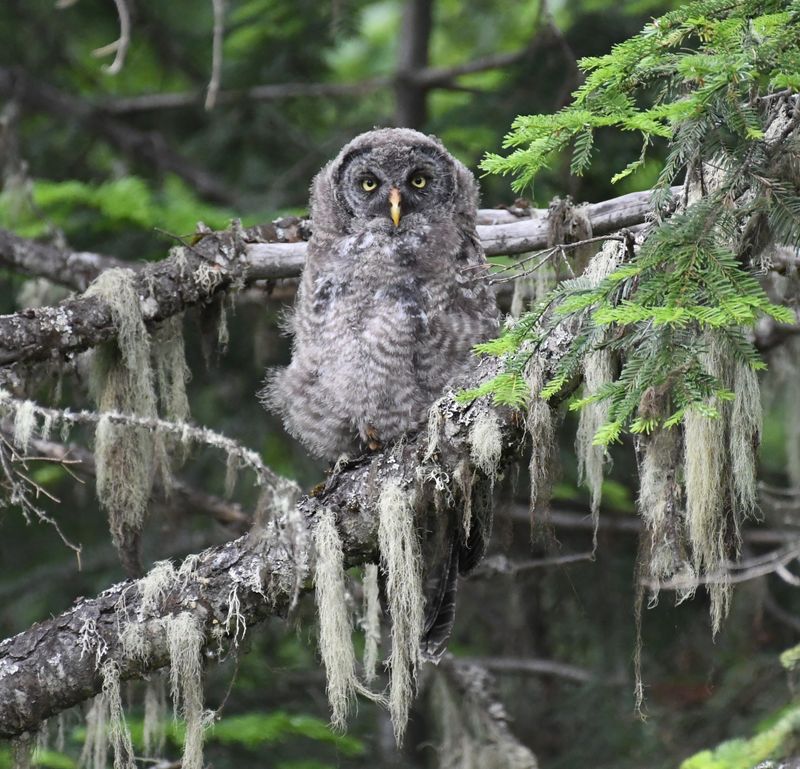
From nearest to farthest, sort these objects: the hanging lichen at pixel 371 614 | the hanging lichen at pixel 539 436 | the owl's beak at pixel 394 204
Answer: the hanging lichen at pixel 539 436, the hanging lichen at pixel 371 614, the owl's beak at pixel 394 204

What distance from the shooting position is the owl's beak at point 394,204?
468cm

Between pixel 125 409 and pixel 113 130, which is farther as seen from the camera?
pixel 113 130

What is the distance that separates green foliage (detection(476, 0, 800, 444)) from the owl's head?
1.79m

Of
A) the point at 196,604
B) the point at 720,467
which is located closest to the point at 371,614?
the point at 196,604

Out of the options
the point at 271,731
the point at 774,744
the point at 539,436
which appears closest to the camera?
the point at 774,744

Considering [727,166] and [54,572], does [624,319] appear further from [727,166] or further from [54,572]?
[54,572]

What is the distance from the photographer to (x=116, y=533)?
411 centimetres

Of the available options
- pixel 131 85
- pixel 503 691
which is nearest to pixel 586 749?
pixel 503 691

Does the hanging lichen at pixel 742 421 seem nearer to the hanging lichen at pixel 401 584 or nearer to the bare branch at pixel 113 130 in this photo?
the hanging lichen at pixel 401 584

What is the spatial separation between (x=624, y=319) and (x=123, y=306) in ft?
7.40

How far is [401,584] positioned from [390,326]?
1075 mm

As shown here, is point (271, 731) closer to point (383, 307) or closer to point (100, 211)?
point (383, 307)

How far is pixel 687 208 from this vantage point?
2795mm

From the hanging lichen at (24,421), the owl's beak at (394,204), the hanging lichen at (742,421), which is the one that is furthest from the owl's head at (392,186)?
the hanging lichen at (742,421)
